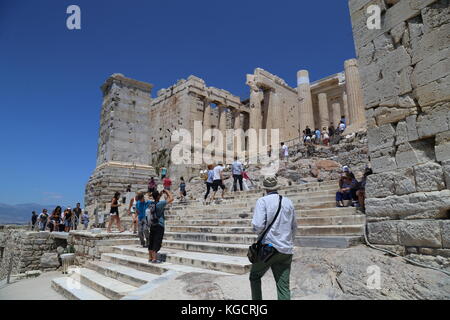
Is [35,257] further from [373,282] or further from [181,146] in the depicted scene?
[181,146]

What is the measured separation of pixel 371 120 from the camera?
4.50m

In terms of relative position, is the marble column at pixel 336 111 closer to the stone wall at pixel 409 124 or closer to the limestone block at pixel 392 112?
the stone wall at pixel 409 124

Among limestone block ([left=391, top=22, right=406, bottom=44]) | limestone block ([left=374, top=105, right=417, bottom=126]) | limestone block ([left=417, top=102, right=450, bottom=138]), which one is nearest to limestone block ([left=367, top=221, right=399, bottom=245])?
limestone block ([left=417, top=102, right=450, bottom=138])

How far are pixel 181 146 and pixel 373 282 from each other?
22.9 m

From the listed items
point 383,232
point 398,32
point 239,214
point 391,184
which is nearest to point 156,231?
point 239,214

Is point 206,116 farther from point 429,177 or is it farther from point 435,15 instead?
point 429,177

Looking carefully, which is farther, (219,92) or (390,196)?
(219,92)

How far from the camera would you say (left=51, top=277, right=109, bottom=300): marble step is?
457cm

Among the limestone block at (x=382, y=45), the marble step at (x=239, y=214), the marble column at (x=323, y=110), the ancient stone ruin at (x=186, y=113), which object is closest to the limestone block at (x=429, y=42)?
the limestone block at (x=382, y=45)

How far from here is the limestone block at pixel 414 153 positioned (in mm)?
3774

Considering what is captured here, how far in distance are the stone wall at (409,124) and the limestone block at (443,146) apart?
0.01 m

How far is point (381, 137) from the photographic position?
4.32 metres

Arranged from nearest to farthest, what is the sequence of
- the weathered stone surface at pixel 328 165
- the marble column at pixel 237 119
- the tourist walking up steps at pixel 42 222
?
the weathered stone surface at pixel 328 165, the tourist walking up steps at pixel 42 222, the marble column at pixel 237 119
